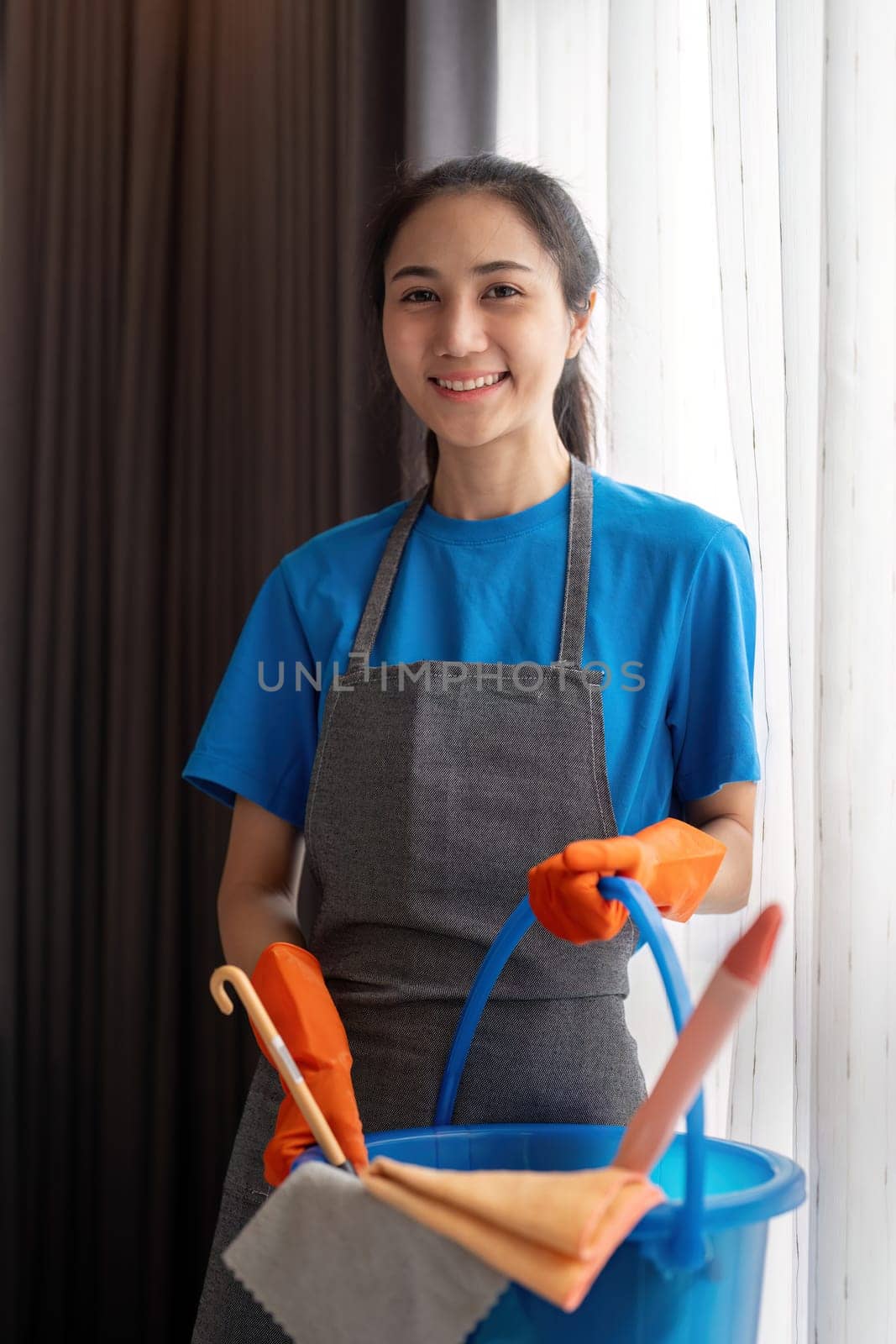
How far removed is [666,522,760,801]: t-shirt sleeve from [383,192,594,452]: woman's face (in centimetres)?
22

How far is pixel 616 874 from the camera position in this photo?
789mm

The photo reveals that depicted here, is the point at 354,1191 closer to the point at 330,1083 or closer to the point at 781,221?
the point at 330,1083

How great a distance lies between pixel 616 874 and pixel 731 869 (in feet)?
0.91

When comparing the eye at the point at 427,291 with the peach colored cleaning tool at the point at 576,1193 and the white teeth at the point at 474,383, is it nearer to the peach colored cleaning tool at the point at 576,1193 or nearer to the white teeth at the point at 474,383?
the white teeth at the point at 474,383

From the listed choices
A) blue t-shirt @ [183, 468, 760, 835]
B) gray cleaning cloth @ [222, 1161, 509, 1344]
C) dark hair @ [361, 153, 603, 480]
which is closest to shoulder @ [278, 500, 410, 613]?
blue t-shirt @ [183, 468, 760, 835]

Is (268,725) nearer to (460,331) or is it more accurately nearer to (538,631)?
(538,631)

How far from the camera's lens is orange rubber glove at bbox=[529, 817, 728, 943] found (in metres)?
0.77

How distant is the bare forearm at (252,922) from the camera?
3.79ft

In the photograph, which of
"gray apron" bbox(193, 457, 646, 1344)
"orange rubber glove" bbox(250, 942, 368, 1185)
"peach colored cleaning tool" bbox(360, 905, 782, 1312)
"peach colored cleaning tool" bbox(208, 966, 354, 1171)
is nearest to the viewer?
"peach colored cleaning tool" bbox(360, 905, 782, 1312)

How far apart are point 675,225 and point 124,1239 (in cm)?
148

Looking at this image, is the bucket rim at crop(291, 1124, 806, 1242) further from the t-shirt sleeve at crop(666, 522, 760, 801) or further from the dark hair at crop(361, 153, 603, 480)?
the dark hair at crop(361, 153, 603, 480)

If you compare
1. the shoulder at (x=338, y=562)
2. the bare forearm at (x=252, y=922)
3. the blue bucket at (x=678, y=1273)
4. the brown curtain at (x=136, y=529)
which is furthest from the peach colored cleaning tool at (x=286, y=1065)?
the brown curtain at (x=136, y=529)

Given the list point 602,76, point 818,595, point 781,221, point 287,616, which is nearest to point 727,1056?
point 818,595

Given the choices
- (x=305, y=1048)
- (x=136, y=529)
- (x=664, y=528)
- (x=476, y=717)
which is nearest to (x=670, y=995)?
(x=305, y=1048)
